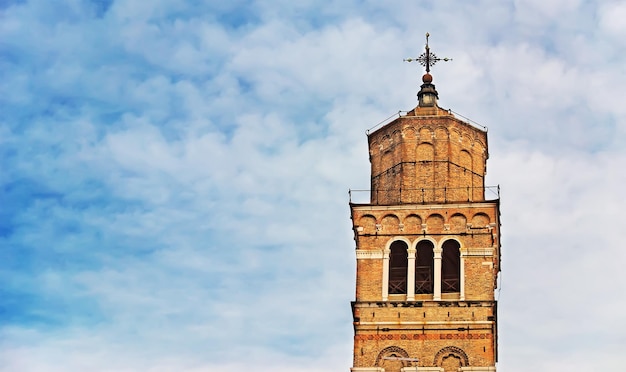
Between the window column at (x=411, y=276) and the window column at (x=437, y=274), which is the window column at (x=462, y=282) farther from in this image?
the window column at (x=411, y=276)

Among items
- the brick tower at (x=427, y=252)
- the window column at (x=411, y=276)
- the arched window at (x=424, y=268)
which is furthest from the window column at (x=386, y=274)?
the arched window at (x=424, y=268)

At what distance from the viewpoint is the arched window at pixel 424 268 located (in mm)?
51875

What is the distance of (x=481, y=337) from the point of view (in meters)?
50.0

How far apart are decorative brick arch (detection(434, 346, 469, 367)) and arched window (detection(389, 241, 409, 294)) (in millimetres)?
3525

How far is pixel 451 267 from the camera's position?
52031 millimetres

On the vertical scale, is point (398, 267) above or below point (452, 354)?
above

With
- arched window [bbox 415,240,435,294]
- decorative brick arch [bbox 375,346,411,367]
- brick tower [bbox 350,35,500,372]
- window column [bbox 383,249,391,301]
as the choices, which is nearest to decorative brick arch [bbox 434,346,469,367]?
brick tower [bbox 350,35,500,372]

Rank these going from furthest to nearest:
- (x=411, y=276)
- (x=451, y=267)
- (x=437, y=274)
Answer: (x=451, y=267)
(x=411, y=276)
(x=437, y=274)

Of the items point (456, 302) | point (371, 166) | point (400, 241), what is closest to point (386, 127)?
point (371, 166)

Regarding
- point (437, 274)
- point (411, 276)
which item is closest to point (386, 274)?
point (411, 276)

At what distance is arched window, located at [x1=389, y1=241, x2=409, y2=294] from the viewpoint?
51969mm

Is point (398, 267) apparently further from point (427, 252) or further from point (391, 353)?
point (391, 353)

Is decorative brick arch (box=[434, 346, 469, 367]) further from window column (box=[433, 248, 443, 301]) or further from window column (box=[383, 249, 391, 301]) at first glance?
window column (box=[383, 249, 391, 301])

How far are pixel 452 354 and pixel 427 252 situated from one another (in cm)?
530
